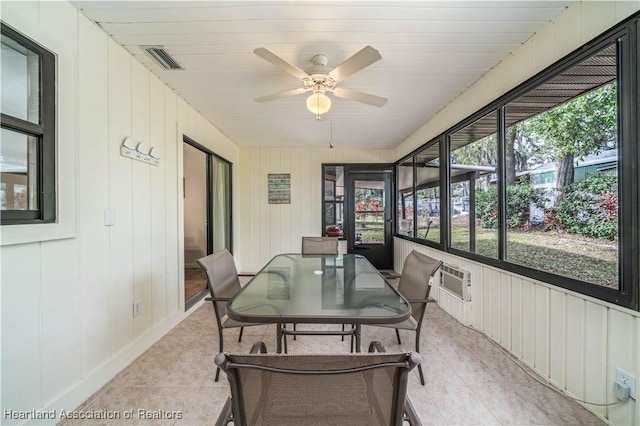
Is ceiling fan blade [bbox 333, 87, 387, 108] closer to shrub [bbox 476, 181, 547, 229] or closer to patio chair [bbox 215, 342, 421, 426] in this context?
shrub [bbox 476, 181, 547, 229]

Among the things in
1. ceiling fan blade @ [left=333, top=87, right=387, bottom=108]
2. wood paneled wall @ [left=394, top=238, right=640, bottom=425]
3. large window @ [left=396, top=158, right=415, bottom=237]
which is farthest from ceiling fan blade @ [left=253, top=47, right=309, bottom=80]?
large window @ [left=396, top=158, right=415, bottom=237]

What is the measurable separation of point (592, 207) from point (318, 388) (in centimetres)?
197

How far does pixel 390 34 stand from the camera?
191cm

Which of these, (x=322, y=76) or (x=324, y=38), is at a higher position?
(x=324, y=38)

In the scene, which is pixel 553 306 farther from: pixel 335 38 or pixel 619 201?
pixel 335 38

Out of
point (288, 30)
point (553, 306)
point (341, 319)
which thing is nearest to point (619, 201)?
point (553, 306)

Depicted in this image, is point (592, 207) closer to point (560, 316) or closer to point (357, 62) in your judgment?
point (560, 316)

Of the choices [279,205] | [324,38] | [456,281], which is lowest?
[456,281]

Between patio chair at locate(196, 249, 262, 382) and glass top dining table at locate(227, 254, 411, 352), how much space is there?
0.91 feet

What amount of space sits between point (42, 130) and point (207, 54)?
4.18 feet

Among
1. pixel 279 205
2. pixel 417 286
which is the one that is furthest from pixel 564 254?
pixel 279 205

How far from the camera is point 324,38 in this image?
1945 mm

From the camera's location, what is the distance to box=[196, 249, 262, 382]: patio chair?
1.85m

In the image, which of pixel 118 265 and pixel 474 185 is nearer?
pixel 118 265
